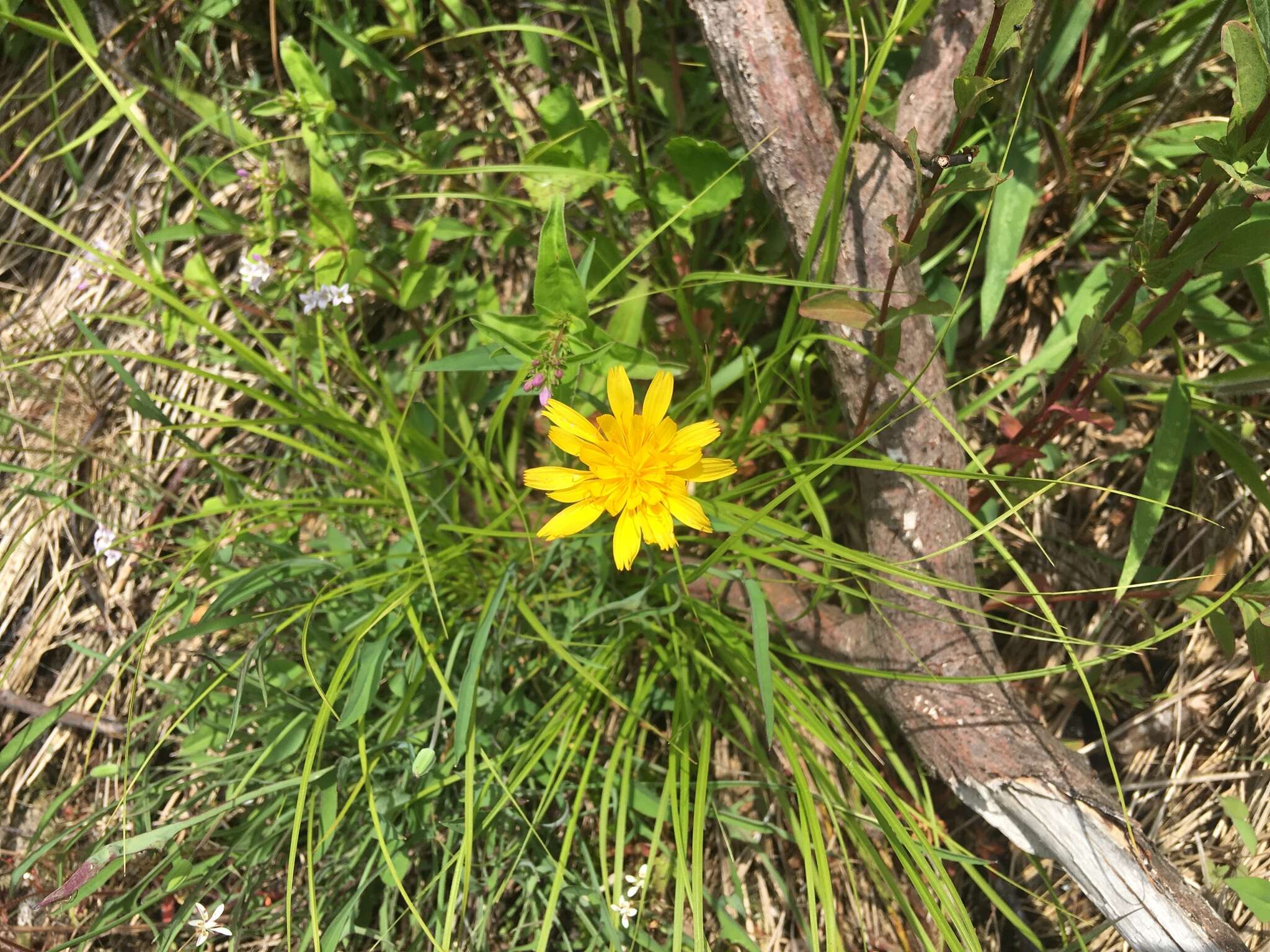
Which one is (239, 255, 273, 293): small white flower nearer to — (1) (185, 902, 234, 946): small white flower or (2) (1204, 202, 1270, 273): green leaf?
(1) (185, 902, 234, 946): small white flower

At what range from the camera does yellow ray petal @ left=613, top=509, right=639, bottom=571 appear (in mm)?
1150

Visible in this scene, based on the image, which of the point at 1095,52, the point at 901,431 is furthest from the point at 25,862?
the point at 1095,52

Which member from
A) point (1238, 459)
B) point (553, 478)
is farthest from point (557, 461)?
point (1238, 459)

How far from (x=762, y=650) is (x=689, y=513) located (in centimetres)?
22

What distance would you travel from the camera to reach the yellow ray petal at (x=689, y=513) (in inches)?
44.6

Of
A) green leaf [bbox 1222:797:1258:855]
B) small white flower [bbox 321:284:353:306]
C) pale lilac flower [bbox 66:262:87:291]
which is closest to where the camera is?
green leaf [bbox 1222:797:1258:855]

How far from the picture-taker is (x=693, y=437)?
117 cm

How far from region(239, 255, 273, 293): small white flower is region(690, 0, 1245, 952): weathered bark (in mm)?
917

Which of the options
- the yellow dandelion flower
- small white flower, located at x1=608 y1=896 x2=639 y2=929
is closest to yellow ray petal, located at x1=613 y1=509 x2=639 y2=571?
the yellow dandelion flower

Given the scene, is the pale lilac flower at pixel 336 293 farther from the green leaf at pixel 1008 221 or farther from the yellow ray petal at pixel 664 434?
the green leaf at pixel 1008 221

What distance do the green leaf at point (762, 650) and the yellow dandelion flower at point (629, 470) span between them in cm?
14

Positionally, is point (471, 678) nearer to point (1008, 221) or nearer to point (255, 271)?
point (255, 271)

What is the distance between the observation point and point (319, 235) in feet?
5.19

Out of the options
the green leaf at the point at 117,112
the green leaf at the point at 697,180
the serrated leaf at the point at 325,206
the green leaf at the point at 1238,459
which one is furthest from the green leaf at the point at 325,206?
the green leaf at the point at 1238,459
